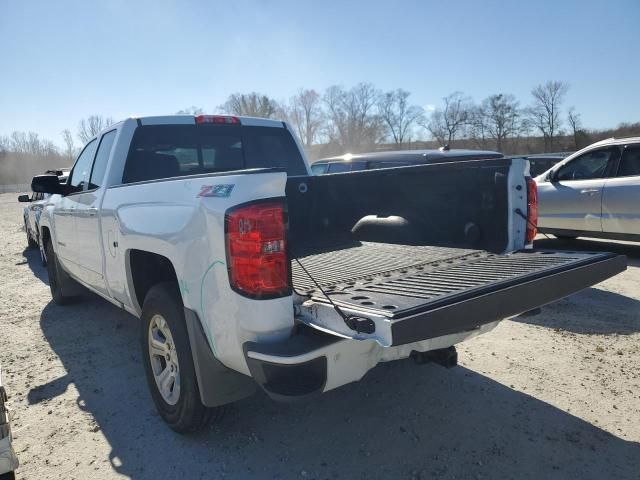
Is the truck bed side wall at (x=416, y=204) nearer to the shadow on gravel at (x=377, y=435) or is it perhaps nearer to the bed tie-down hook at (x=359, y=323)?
the shadow on gravel at (x=377, y=435)

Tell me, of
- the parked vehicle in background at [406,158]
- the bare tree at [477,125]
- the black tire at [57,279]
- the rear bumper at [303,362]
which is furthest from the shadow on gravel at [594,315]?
the bare tree at [477,125]

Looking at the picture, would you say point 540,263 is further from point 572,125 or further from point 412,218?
point 572,125

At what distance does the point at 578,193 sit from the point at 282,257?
7182 mm

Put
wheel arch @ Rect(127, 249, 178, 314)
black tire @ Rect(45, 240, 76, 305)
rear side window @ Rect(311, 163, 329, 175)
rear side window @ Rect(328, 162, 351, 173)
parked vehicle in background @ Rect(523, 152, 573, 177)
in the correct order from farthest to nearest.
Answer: parked vehicle in background @ Rect(523, 152, 573, 177) → rear side window @ Rect(311, 163, 329, 175) → rear side window @ Rect(328, 162, 351, 173) → black tire @ Rect(45, 240, 76, 305) → wheel arch @ Rect(127, 249, 178, 314)

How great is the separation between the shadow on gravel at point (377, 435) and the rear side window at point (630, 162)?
17.4ft

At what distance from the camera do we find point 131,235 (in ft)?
9.79

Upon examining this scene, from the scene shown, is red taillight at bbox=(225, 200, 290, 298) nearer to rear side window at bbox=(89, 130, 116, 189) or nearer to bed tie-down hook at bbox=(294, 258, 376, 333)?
bed tie-down hook at bbox=(294, 258, 376, 333)

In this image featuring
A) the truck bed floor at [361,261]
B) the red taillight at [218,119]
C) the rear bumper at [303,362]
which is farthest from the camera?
the red taillight at [218,119]

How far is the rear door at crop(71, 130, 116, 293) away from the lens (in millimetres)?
3727

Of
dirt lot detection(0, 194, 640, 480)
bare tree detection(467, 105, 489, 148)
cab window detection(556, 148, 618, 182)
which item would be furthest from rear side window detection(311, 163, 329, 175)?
bare tree detection(467, 105, 489, 148)

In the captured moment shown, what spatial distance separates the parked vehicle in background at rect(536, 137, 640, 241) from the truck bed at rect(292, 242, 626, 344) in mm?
4988

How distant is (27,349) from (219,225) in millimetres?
3595

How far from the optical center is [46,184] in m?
4.68

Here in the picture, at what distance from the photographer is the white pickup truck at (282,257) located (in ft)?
6.67
